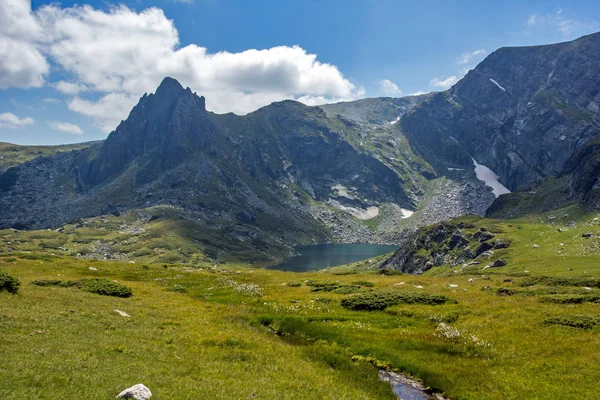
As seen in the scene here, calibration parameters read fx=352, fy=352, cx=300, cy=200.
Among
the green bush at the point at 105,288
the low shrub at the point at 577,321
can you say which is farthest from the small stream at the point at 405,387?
the green bush at the point at 105,288

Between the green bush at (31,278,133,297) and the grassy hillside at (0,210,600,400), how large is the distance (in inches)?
69.2

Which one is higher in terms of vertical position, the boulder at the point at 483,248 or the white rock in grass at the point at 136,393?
the white rock in grass at the point at 136,393

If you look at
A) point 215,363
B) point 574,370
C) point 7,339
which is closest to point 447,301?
point 574,370

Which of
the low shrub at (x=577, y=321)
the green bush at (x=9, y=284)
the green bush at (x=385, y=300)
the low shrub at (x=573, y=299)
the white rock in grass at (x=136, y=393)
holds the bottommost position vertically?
the green bush at (x=385, y=300)

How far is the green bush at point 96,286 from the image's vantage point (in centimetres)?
3925

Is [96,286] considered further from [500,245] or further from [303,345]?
[500,245]

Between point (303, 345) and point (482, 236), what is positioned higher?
point (303, 345)

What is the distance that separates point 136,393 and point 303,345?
1380 cm

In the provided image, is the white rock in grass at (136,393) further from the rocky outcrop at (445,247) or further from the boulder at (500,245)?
the boulder at (500,245)

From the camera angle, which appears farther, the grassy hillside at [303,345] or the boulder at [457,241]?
the boulder at [457,241]

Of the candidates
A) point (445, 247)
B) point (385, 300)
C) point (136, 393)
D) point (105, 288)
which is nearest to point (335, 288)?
point (385, 300)

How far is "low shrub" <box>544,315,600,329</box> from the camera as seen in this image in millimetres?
24561

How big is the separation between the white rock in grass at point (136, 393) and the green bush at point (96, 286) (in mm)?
27936

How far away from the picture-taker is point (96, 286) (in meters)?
40.2
